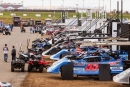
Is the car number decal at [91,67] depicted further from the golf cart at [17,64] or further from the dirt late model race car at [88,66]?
the golf cart at [17,64]

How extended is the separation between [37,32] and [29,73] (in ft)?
219

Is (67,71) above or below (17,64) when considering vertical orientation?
above

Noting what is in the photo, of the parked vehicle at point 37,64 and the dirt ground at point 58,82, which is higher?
the parked vehicle at point 37,64

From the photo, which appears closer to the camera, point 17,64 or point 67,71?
point 67,71

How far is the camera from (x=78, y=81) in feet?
82.1

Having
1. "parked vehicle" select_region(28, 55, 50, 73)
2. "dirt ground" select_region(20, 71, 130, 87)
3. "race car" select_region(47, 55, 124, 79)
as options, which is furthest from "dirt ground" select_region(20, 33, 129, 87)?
"parked vehicle" select_region(28, 55, 50, 73)

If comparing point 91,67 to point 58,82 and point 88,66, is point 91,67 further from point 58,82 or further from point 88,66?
point 58,82

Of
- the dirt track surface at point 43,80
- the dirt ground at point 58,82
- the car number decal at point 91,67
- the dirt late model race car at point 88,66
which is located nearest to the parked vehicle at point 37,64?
the dirt track surface at point 43,80

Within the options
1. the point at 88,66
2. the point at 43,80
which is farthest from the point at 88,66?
the point at 43,80

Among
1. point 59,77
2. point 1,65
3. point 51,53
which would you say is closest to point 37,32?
point 51,53

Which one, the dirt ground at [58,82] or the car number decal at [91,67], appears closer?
the dirt ground at [58,82]

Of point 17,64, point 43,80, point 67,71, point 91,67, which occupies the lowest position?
point 43,80

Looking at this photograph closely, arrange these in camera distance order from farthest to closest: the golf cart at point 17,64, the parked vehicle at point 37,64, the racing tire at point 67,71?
the golf cart at point 17,64
the parked vehicle at point 37,64
the racing tire at point 67,71

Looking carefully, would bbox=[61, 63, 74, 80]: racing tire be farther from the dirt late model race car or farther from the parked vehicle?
the parked vehicle
